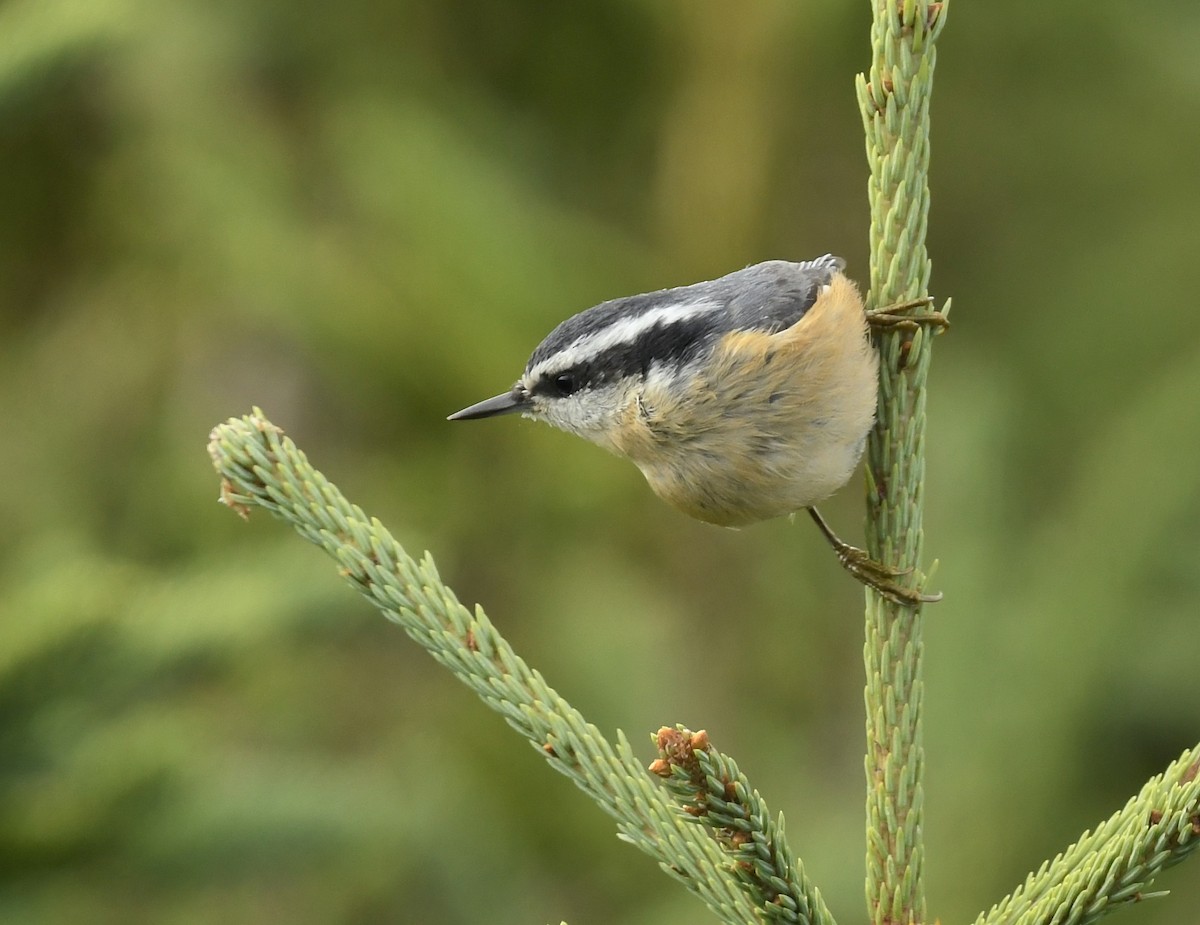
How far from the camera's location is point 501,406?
8.16ft

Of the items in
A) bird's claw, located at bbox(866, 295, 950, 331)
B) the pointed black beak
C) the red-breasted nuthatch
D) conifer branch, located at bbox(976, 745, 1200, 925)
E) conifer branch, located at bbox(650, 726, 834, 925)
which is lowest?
conifer branch, located at bbox(976, 745, 1200, 925)

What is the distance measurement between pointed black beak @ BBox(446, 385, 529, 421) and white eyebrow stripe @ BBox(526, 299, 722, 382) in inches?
2.2

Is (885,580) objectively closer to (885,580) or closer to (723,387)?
(885,580)

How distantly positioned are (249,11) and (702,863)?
3.38 metres

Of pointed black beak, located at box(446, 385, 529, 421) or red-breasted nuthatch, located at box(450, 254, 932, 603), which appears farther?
pointed black beak, located at box(446, 385, 529, 421)

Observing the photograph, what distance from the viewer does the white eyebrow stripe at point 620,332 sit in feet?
7.95

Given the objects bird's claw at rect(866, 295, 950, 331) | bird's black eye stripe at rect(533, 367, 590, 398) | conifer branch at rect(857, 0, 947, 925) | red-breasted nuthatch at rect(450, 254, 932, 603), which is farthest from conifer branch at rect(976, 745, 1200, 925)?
bird's black eye stripe at rect(533, 367, 590, 398)

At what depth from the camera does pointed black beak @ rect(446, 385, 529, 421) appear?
8.05ft

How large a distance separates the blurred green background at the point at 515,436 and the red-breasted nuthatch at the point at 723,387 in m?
0.51

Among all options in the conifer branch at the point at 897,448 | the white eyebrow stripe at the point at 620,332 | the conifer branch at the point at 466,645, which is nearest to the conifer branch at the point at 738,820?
the conifer branch at the point at 466,645

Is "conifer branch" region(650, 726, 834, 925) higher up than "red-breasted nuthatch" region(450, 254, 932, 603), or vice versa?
"red-breasted nuthatch" region(450, 254, 932, 603)

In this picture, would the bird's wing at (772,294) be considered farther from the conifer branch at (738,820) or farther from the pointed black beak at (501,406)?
the conifer branch at (738,820)

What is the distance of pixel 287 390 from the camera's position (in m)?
4.84

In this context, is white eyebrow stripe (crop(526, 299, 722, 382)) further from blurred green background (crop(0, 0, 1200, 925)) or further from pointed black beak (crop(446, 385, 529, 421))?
blurred green background (crop(0, 0, 1200, 925))
